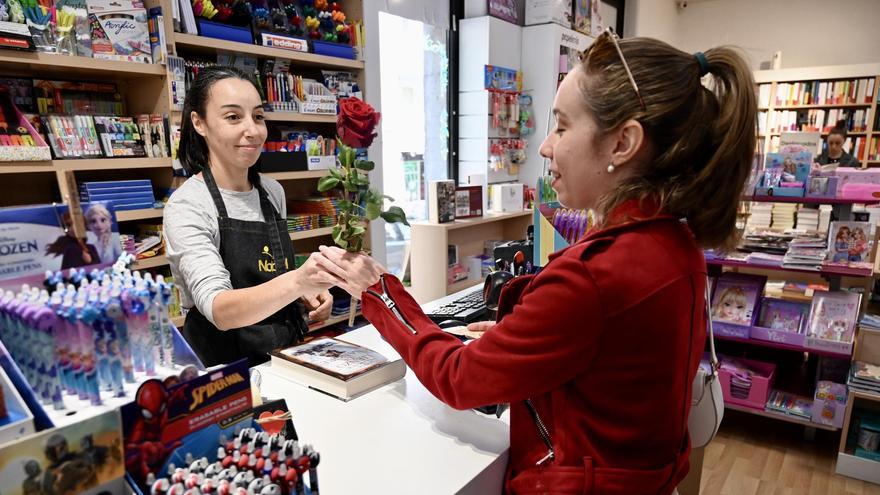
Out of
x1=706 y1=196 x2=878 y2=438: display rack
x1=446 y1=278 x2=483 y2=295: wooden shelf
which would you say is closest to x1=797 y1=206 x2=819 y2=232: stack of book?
x1=706 y1=196 x2=878 y2=438: display rack

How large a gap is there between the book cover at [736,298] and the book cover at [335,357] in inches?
97.2

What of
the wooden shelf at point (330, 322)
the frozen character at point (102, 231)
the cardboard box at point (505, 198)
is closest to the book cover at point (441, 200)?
the cardboard box at point (505, 198)

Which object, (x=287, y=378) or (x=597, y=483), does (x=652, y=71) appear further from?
(x=287, y=378)

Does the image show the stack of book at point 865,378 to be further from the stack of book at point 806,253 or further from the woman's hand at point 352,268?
the woman's hand at point 352,268

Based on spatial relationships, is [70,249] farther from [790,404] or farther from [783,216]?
[783,216]

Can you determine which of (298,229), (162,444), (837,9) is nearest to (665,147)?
(162,444)

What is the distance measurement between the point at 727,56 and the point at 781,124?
335 inches

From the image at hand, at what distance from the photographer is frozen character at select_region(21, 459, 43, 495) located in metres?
0.65

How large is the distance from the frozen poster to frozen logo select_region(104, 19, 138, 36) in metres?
2.00

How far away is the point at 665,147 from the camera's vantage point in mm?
984

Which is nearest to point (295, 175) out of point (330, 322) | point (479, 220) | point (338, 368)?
point (330, 322)

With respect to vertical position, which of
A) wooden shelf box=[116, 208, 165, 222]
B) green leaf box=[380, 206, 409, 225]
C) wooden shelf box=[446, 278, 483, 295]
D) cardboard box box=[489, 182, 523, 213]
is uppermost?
green leaf box=[380, 206, 409, 225]

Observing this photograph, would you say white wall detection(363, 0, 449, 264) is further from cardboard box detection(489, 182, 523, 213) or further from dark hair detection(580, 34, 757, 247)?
dark hair detection(580, 34, 757, 247)

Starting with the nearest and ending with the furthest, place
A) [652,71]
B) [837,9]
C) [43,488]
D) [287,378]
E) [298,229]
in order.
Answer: [43,488] → [652,71] → [287,378] → [298,229] → [837,9]
